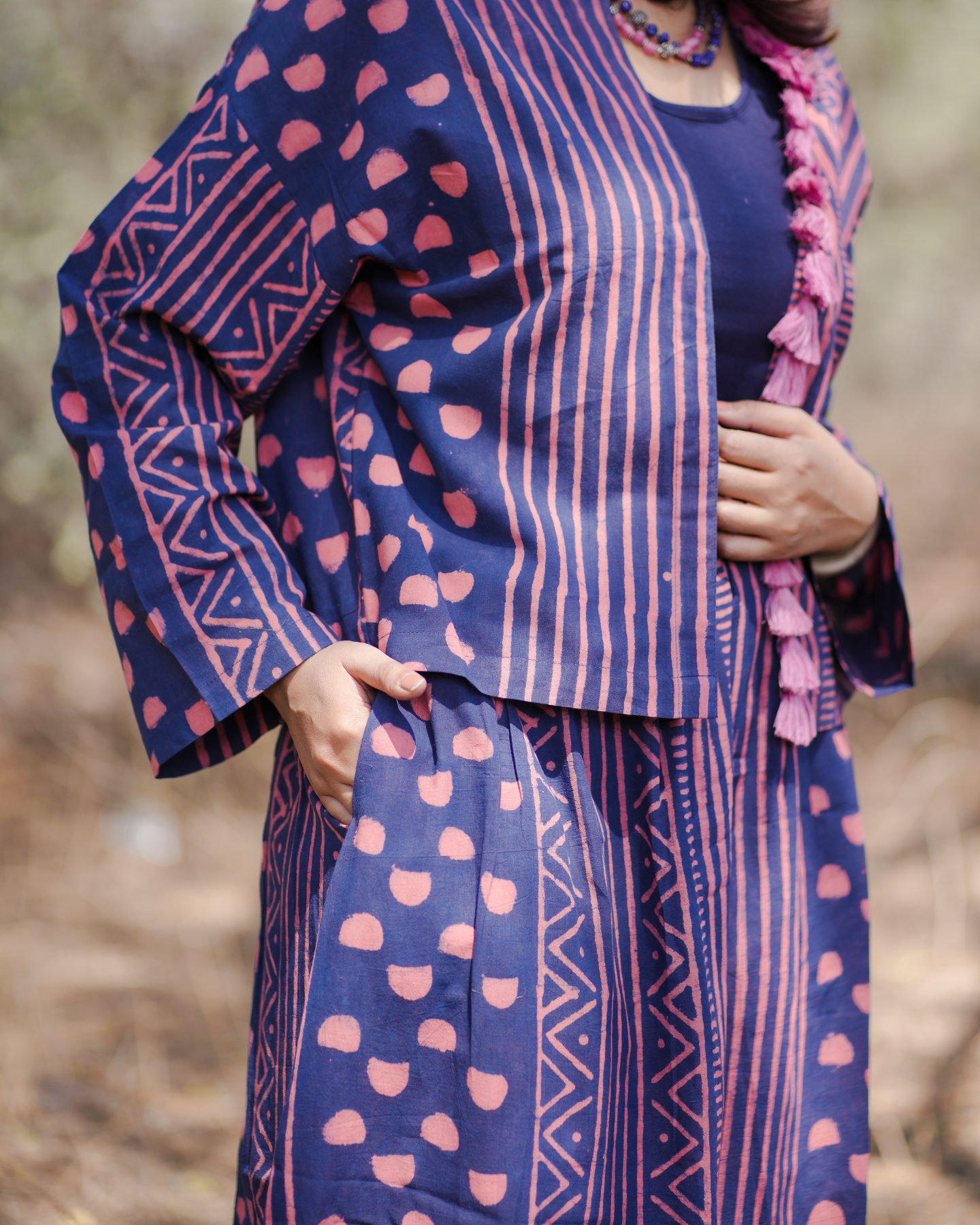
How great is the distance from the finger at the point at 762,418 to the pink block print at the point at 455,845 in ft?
1.53

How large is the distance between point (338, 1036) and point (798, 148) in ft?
3.07

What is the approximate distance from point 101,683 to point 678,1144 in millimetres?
2785

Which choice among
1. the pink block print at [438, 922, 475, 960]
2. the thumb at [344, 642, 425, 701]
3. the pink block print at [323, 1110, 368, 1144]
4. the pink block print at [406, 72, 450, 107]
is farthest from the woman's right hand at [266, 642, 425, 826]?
the pink block print at [406, 72, 450, 107]

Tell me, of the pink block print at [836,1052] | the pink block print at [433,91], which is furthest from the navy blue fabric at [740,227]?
the pink block print at [836,1052]

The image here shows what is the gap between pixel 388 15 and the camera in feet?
2.66

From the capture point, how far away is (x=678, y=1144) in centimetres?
84

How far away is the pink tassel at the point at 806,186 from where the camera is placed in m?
0.96

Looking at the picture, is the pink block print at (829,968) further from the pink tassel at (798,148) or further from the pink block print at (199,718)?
the pink tassel at (798,148)

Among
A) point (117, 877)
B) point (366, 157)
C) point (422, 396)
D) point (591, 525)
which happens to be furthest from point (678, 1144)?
point (117, 877)

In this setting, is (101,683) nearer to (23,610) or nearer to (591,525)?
(23,610)

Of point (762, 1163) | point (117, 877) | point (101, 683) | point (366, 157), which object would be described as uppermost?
point (366, 157)

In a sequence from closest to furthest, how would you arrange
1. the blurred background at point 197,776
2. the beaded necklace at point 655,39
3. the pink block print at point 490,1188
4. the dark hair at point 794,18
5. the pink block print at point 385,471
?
the pink block print at point 490,1188 < the pink block print at point 385,471 < the beaded necklace at point 655,39 < the dark hair at point 794,18 < the blurred background at point 197,776

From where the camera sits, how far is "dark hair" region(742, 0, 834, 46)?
3.48ft

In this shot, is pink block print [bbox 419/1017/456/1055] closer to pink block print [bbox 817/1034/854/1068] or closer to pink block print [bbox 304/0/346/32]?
pink block print [bbox 817/1034/854/1068]
